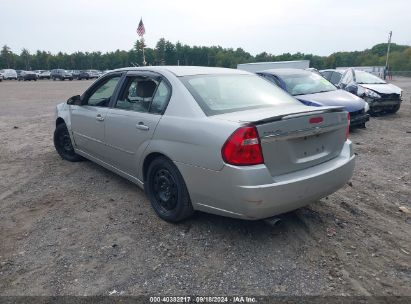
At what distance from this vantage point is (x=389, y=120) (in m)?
10.7

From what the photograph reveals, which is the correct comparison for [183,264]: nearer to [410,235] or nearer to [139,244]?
[139,244]

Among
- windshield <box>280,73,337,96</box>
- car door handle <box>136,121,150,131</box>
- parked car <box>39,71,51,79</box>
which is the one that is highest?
windshield <box>280,73,337,96</box>

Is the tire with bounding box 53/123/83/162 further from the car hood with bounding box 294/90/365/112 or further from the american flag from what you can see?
the american flag

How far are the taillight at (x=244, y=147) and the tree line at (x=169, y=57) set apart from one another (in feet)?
338

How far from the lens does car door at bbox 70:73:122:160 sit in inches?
187

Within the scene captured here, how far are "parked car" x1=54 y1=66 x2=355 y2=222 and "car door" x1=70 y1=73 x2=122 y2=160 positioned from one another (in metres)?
0.06

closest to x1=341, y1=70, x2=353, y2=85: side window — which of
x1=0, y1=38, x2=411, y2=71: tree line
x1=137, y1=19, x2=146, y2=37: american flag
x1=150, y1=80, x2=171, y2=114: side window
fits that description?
x1=150, y1=80, x2=171, y2=114: side window

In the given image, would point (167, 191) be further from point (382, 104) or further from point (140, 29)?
point (140, 29)

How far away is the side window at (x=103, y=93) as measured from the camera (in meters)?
4.75

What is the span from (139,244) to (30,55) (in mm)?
130339

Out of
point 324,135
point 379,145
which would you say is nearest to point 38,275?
point 324,135

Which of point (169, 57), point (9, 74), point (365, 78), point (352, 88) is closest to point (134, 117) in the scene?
point (352, 88)

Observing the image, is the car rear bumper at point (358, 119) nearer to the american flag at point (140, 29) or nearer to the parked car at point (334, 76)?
the parked car at point (334, 76)

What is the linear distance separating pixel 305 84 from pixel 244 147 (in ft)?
22.0
